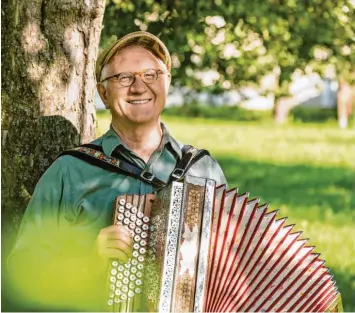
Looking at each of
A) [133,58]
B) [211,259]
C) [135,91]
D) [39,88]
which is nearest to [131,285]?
[211,259]

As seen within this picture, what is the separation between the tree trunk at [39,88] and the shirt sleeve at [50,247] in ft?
2.64

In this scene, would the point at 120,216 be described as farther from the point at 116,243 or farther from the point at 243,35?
the point at 243,35

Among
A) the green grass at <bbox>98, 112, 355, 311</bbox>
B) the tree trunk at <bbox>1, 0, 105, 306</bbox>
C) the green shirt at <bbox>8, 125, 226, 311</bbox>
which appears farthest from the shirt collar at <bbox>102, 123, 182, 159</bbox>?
the green grass at <bbox>98, 112, 355, 311</bbox>

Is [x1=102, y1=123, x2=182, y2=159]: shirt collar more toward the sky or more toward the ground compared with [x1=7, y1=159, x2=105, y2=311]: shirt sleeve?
more toward the sky

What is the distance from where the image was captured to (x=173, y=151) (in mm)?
3592

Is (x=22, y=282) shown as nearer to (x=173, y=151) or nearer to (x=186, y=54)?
(x=173, y=151)

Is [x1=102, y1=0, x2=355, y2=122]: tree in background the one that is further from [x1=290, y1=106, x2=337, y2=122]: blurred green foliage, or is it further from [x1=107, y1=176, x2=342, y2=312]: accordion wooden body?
[x1=290, y1=106, x2=337, y2=122]: blurred green foliage

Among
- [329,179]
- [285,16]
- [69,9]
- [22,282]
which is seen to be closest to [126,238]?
[22,282]

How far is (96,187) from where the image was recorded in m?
3.45

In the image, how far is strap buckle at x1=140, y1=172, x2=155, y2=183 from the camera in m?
3.46

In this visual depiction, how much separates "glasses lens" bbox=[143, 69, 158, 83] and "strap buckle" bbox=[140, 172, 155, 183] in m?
0.33

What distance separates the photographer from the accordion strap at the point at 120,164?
11.4ft

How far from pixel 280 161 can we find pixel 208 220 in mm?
10931

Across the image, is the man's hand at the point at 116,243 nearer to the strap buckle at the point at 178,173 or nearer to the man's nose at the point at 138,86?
the strap buckle at the point at 178,173
